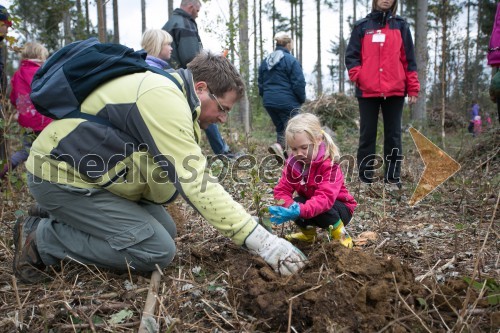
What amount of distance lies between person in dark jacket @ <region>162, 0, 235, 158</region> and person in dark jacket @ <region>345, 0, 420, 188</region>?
1972 millimetres

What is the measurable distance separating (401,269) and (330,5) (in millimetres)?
27139

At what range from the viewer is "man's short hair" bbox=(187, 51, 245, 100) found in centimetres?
236

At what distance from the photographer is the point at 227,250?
268cm

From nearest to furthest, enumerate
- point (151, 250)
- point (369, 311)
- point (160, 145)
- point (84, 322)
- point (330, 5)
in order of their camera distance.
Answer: point (369, 311) → point (84, 322) → point (160, 145) → point (151, 250) → point (330, 5)

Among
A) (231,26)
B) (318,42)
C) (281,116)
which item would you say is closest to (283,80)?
(281,116)

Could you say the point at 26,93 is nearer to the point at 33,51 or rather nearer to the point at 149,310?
the point at 33,51

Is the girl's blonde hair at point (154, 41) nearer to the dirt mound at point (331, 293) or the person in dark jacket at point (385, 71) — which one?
the person in dark jacket at point (385, 71)

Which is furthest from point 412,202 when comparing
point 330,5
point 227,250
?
point 330,5

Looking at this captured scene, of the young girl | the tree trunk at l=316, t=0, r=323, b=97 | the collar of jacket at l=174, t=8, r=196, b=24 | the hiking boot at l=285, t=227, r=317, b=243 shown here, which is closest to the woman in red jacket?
the collar of jacket at l=174, t=8, r=196, b=24

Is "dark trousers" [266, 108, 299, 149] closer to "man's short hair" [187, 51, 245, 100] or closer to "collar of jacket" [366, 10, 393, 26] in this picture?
"collar of jacket" [366, 10, 393, 26]

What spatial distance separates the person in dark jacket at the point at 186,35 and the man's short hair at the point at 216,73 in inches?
120

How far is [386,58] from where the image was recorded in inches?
176

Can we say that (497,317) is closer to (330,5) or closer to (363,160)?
(363,160)

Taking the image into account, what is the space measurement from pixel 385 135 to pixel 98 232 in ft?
10.9
